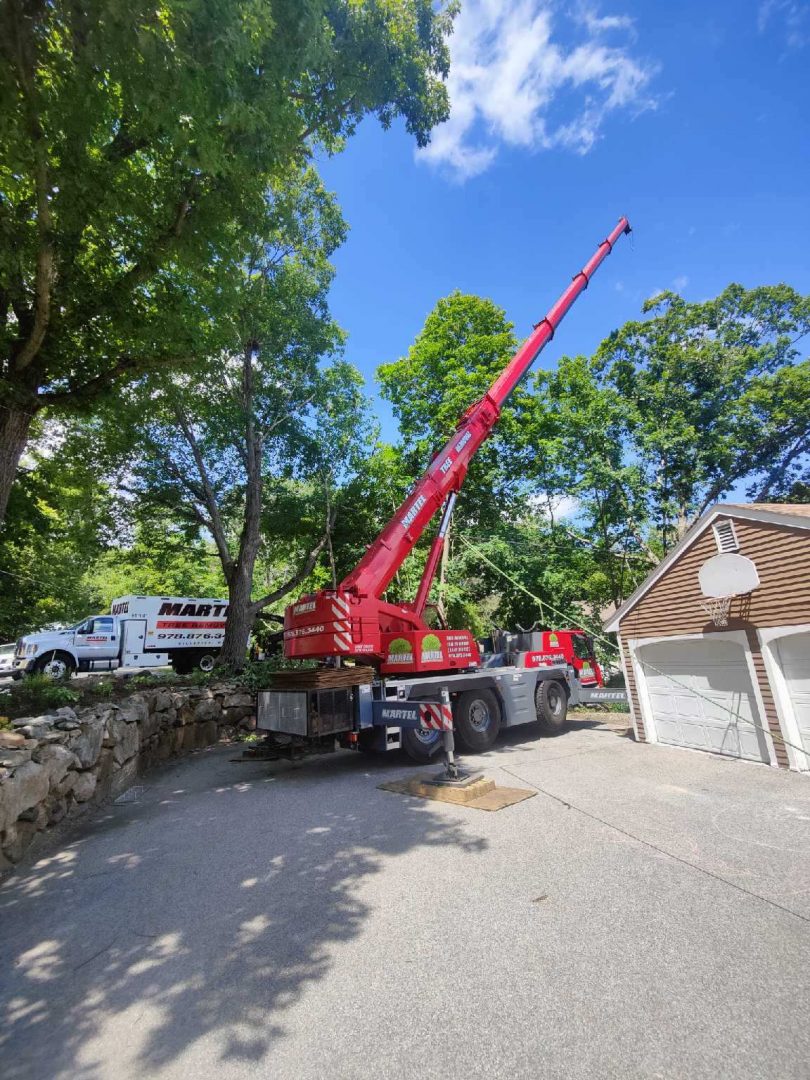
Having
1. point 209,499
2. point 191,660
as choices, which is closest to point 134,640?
point 191,660

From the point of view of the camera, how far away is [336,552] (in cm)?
1938

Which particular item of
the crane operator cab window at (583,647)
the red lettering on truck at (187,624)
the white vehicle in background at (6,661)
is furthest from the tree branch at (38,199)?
the red lettering on truck at (187,624)

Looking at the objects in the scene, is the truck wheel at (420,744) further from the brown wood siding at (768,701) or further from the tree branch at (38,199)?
the tree branch at (38,199)

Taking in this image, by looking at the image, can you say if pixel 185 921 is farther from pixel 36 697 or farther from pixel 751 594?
pixel 751 594

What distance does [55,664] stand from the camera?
1614cm

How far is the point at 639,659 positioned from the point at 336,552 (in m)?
11.8

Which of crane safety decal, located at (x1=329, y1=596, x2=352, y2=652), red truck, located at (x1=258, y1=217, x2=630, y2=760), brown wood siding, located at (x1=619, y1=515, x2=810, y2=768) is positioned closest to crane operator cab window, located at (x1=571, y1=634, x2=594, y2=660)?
red truck, located at (x1=258, y1=217, x2=630, y2=760)

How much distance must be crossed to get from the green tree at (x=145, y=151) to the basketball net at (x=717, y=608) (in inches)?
360

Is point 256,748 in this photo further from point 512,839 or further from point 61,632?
point 61,632

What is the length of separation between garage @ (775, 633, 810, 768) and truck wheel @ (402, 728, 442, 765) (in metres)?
5.41

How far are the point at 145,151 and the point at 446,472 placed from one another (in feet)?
22.1

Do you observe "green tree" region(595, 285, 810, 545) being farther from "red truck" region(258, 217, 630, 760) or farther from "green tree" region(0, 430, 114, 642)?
"green tree" region(0, 430, 114, 642)

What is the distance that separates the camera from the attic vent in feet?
27.7

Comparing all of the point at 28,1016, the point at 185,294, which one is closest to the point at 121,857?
the point at 28,1016
